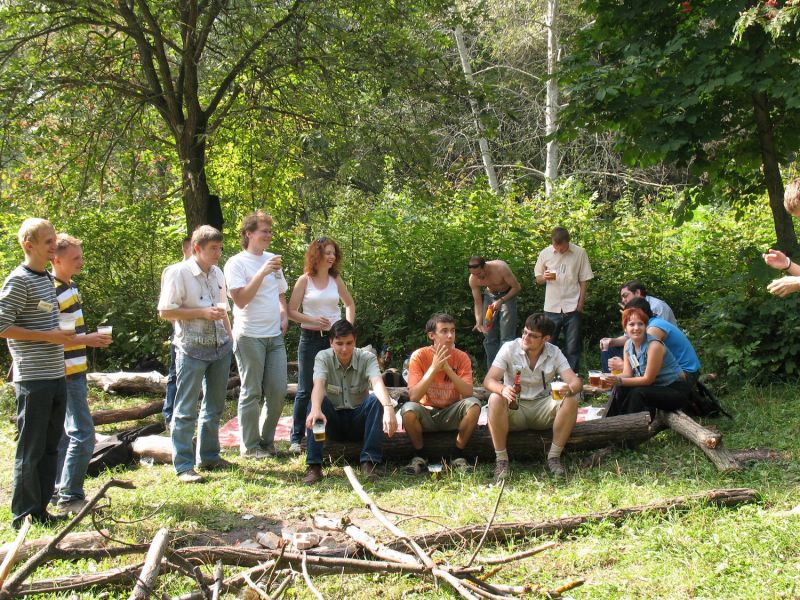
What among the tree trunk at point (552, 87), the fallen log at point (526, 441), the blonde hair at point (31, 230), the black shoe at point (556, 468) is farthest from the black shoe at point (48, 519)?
the tree trunk at point (552, 87)

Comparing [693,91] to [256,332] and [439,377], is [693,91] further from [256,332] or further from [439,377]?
[256,332]

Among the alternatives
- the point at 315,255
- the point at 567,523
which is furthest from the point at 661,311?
the point at 567,523

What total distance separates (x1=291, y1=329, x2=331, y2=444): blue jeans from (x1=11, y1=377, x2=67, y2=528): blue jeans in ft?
7.21

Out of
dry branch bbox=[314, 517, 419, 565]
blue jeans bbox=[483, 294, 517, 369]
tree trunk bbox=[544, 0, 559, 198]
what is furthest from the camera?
tree trunk bbox=[544, 0, 559, 198]

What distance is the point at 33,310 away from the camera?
4.38 m

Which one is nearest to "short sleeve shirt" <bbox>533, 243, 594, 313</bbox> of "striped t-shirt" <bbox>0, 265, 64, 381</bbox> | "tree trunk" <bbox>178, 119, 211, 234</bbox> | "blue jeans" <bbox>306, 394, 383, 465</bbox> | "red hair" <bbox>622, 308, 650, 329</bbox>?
"red hair" <bbox>622, 308, 650, 329</bbox>

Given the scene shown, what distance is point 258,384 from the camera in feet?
20.2

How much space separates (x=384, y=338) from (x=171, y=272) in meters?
5.52

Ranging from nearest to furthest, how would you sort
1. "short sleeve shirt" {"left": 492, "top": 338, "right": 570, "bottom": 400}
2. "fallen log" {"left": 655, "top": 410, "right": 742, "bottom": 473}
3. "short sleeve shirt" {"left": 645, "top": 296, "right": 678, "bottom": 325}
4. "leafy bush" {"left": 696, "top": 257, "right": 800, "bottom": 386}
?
"fallen log" {"left": 655, "top": 410, "right": 742, "bottom": 473} → "short sleeve shirt" {"left": 492, "top": 338, "right": 570, "bottom": 400} → "short sleeve shirt" {"left": 645, "top": 296, "right": 678, "bottom": 325} → "leafy bush" {"left": 696, "top": 257, "right": 800, "bottom": 386}

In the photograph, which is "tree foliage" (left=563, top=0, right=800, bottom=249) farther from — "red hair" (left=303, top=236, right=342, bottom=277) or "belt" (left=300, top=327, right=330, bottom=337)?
"belt" (left=300, top=327, right=330, bottom=337)

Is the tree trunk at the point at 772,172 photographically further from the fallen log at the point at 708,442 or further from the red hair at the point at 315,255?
the red hair at the point at 315,255

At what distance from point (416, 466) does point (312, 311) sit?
63.4 inches

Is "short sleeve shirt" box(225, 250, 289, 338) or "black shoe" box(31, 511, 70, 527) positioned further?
"short sleeve shirt" box(225, 250, 289, 338)

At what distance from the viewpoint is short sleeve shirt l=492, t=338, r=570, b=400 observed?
19.4ft
